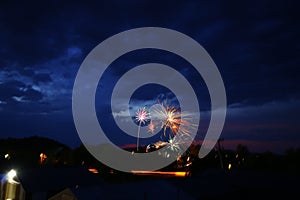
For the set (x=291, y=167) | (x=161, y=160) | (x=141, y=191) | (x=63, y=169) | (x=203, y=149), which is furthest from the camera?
(x=203, y=149)

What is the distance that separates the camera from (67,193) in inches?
681

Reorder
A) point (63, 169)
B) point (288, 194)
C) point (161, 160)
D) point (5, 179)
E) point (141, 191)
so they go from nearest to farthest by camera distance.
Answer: point (141, 191)
point (288, 194)
point (5, 179)
point (63, 169)
point (161, 160)

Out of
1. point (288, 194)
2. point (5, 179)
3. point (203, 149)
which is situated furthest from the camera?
point (203, 149)

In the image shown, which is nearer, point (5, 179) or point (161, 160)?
point (5, 179)

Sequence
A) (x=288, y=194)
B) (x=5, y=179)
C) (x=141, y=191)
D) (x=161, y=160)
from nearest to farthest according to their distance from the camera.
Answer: (x=141, y=191) → (x=288, y=194) → (x=5, y=179) → (x=161, y=160)

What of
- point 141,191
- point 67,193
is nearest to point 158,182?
point 141,191

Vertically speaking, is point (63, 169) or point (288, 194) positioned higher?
point (63, 169)

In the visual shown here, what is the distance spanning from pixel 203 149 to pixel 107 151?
22.4m

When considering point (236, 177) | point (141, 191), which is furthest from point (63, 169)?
point (236, 177)

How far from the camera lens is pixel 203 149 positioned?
66.5 metres

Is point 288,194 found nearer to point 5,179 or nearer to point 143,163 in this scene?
point 5,179

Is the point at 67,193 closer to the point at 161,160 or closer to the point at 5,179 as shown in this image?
the point at 5,179

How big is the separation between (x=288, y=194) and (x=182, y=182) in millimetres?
9564

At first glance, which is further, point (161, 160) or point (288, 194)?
point (161, 160)
